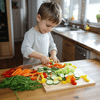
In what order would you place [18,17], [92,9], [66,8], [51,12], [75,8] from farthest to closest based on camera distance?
[18,17], [66,8], [75,8], [92,9], [51,12]

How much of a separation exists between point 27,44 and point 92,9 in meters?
2.11

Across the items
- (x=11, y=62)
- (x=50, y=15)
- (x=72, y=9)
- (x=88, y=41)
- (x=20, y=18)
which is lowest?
(x=11, y=62)

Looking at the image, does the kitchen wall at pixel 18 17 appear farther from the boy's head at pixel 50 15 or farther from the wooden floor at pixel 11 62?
the boy's head at pixel 50 15

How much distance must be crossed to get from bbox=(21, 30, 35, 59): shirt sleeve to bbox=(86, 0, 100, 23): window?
1.89 metres

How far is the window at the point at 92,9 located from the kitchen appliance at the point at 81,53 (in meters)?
1.21

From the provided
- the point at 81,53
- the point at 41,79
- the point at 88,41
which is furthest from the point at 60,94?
the point at 88,41

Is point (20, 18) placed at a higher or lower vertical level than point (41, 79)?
higher

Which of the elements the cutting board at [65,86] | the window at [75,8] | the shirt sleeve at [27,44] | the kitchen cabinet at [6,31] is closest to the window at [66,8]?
the window at [75,8]

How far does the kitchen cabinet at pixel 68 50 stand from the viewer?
6.93 feet

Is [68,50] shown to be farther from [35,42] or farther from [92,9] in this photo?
[92,9]

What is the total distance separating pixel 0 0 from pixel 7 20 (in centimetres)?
53

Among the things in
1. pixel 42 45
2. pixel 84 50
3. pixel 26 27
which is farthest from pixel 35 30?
pixel 26 27

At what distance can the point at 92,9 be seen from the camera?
9.16 ft

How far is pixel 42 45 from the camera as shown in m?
1.46
